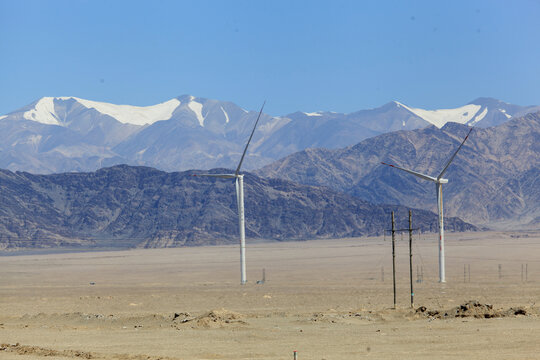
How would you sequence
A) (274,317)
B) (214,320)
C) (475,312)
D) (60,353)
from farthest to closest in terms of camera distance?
(274,317), (214,320), (475,312), (60,353)

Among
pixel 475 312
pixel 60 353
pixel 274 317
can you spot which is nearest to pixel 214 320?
pixel 274 317

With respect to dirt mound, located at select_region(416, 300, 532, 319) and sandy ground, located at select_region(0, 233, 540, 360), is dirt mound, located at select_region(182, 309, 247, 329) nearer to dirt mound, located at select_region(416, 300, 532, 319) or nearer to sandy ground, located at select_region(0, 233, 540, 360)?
sandy ground, located at select_region(0, 233, 540, 360)

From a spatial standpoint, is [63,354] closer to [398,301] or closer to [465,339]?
[465,339]

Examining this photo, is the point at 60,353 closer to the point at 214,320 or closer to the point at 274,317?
the point at 214,320

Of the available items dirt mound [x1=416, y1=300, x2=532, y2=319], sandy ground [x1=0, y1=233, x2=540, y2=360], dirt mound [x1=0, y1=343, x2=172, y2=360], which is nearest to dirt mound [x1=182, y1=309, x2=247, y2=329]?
sandy ground [x1=0, y1=233, x2=540, y2=360]

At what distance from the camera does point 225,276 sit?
134125 mm

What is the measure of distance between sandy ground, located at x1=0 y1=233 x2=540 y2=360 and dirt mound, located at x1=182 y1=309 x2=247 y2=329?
0.33ft

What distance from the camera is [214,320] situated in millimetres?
58906

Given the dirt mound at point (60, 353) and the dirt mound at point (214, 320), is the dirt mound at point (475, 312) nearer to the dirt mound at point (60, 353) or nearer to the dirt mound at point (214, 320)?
the dirt mound at point (214, 320)

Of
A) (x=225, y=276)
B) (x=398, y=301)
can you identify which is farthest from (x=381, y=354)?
(x=225, y=276)

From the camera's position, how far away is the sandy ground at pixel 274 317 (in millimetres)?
46688

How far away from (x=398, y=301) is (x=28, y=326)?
3274 cm

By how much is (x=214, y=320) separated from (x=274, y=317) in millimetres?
6819

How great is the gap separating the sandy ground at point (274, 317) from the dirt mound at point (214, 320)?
100 millimetres
